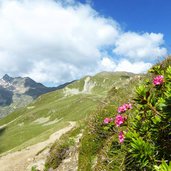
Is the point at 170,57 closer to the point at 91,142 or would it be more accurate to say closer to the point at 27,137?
the point at 91,142

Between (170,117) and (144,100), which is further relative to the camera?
(144,100)

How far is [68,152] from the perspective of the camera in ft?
62.4

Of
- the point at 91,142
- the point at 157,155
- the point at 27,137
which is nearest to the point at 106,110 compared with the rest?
the point at 91,142

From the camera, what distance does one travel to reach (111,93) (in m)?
20.1

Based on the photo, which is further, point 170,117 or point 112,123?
point 112,123

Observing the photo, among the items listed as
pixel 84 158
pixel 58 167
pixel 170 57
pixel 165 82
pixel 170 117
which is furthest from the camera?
pixel 58 167

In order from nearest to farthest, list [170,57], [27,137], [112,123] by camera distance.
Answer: [112,123], [170,57], [27,137]

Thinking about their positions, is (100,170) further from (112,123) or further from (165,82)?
(165,82)

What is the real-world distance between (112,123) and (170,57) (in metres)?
7.99

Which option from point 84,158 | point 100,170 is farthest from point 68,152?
point 100,170

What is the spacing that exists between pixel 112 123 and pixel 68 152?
9691 mm

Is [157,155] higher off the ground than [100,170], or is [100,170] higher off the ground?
[157,155]

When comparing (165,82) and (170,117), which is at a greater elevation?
(165,82)

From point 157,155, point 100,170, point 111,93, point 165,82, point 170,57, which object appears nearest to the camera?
point 157,155
